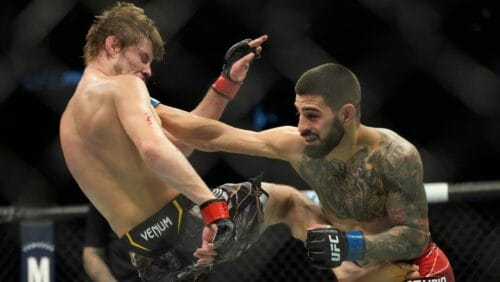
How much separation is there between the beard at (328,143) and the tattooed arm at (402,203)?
0.13 m

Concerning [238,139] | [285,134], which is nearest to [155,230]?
[238,139]

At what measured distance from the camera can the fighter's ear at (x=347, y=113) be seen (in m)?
2.50

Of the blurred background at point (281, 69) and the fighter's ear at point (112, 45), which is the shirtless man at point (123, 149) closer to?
the fighter's ear at point (112, 45)

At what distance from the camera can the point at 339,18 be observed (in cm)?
352

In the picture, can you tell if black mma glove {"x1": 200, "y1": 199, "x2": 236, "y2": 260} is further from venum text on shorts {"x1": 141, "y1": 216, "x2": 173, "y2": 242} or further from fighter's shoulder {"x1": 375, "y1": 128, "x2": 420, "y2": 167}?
fighter's shoulder {"x1": 375, "y1": 128, "x2": 420, "y2": 167}

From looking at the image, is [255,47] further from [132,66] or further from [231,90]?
[132,66]

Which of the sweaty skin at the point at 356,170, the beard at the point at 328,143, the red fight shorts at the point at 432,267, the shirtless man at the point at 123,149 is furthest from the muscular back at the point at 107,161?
the red fight shorts at the point at 432,267

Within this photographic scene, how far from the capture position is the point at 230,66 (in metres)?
2.70

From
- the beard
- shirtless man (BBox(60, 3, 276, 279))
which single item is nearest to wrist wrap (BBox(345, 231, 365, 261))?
the beard

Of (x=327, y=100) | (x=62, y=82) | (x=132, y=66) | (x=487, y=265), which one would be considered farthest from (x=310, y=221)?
(x=62, y=82)

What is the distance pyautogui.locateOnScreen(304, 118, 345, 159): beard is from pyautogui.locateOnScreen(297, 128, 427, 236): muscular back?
3cm

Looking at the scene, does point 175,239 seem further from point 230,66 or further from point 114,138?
point 230,66

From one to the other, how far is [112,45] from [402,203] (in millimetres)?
885

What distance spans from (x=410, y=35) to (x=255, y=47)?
1191 millimetres
